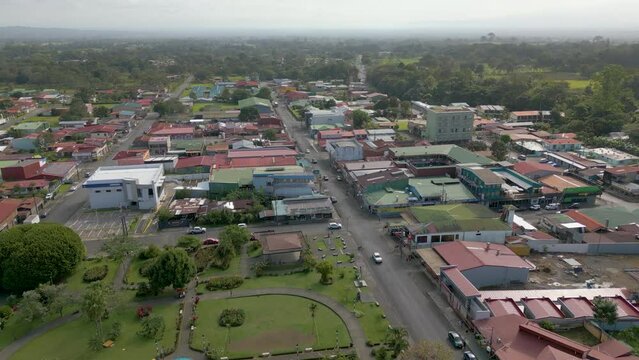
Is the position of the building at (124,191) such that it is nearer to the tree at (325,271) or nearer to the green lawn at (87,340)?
the green lawn at (87,340)

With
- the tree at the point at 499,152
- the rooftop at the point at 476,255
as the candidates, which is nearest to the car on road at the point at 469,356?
the rooftop at the point at 476,255

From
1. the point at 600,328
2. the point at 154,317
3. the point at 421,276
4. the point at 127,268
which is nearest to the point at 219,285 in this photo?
the point at 154,317

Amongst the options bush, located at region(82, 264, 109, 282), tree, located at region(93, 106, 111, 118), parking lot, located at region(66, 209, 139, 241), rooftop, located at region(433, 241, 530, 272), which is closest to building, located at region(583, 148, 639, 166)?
rooftop, located at region(433, 241, 530, 272)

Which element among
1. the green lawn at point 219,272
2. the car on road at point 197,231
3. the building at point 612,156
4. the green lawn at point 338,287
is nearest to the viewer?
the green lawn at point 338,287

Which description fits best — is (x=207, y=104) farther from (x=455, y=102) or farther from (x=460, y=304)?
(x=460, y=304)

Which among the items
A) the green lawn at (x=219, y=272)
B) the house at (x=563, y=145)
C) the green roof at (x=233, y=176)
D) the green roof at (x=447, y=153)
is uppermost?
the green roof at (x=447, y=153)

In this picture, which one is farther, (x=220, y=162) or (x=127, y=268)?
(x=220, y=162)

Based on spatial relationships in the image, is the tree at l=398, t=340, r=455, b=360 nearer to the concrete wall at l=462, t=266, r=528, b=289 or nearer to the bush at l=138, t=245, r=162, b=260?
the concrete wall at l=462, t=266, r=528, b=289
